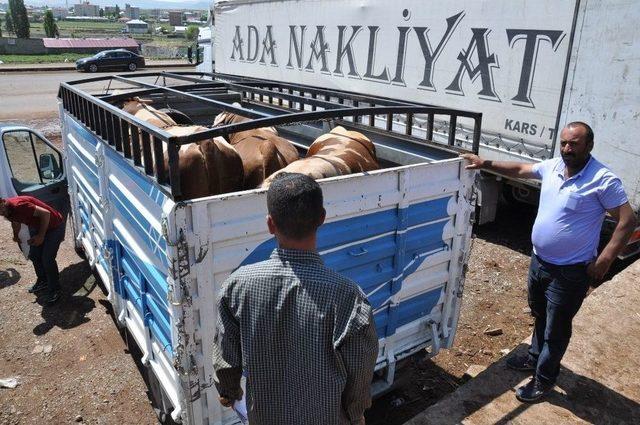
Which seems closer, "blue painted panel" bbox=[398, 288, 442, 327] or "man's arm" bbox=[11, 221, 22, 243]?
"blue painted panel" bbox=[398, 288, 442, 327]

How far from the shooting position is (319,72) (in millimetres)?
8938

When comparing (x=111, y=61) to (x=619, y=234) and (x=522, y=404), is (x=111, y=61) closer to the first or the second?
(x=522, y=404)

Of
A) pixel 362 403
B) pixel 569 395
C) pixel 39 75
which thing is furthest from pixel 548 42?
pixel 39 75

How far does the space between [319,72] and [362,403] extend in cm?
762

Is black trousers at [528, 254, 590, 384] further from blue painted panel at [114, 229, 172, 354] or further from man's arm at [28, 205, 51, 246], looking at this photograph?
man's arm at [28, 205, 51, 246]

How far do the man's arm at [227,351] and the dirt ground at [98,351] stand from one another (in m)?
1.86

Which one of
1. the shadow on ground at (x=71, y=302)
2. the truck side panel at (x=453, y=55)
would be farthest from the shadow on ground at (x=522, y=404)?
the shadow on ground at (x=71, y=302)

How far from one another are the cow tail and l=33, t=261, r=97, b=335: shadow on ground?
2678 millimetres

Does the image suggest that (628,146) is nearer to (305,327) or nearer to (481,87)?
(481,87)

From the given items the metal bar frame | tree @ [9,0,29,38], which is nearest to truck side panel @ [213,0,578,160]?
the metal bar frame

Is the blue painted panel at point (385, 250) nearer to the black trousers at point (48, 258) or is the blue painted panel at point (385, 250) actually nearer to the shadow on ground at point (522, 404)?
the shadow on ground at point (522, 404)

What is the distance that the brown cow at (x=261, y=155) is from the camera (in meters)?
3.28

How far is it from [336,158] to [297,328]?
61.0 inches

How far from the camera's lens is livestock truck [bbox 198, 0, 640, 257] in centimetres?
505
